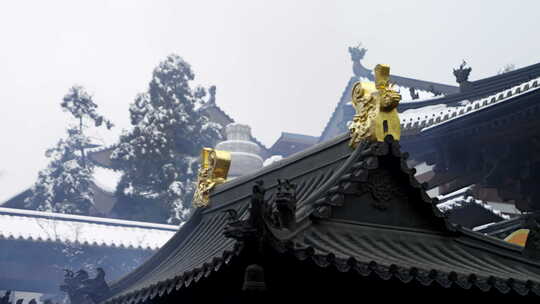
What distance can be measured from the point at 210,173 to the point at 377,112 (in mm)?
3015

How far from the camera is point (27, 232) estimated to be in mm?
14656

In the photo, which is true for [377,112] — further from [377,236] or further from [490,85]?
[490,85]

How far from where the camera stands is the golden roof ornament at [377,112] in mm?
5418

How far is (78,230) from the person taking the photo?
15.4 m

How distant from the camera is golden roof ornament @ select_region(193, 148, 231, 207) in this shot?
7961 mm

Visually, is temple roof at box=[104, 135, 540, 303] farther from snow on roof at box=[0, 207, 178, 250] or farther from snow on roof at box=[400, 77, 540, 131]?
snow on roof at box=[0, 207, 178, 250]

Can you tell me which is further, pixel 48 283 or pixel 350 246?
pixel 48 283

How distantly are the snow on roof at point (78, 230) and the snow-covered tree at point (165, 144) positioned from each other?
388cm

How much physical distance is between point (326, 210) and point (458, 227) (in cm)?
109

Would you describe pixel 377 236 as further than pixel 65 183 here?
No

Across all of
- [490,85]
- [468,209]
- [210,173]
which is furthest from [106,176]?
[210,173]

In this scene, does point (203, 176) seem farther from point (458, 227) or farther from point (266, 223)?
point (266, 223)

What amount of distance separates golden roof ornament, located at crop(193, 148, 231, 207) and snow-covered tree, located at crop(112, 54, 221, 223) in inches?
478

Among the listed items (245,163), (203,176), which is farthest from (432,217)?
(245,163)
